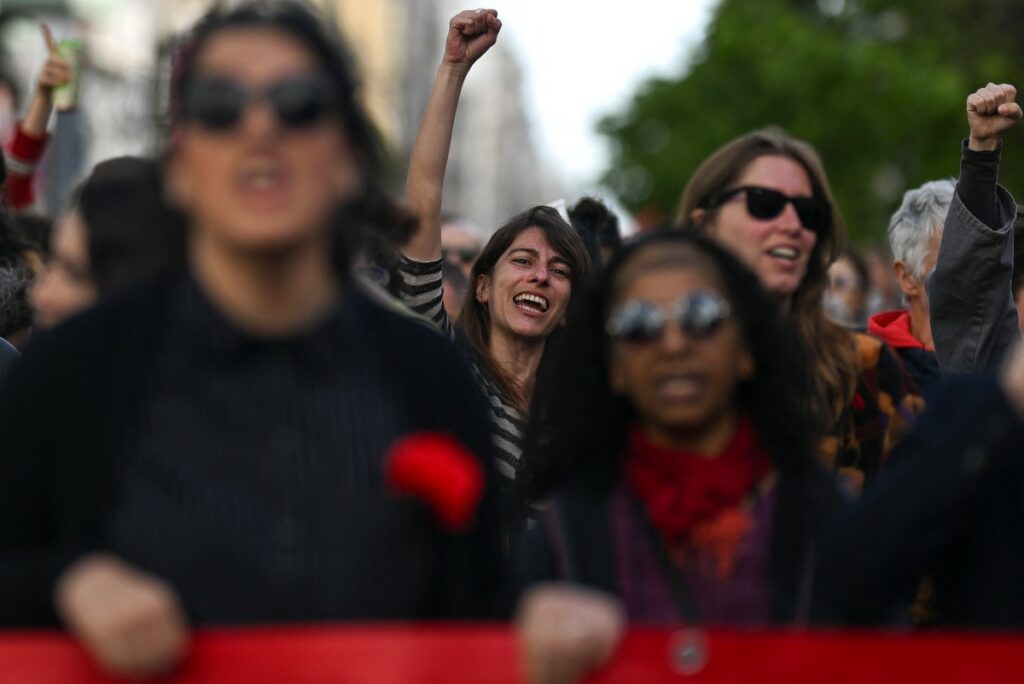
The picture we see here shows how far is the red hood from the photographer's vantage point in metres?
5.77

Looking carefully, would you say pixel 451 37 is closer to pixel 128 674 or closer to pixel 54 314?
pixel 54 314

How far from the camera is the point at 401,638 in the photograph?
2926 mm

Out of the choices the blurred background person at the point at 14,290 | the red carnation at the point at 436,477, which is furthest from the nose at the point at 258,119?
the blurred background person at the point at 14,290

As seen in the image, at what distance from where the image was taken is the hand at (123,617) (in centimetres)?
267

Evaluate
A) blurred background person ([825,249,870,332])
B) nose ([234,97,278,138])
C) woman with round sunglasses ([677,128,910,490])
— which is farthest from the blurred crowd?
blurred background person ([825,249,870,332])

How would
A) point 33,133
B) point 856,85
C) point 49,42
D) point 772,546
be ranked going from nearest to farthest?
point 772,546 → point 33,133 → point 49,42 → point 856,85

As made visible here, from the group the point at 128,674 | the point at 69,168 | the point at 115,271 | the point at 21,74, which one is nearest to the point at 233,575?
the point at 128,674

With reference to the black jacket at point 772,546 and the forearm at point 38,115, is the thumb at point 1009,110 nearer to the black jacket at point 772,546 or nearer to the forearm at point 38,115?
the black jacket at point 772,546

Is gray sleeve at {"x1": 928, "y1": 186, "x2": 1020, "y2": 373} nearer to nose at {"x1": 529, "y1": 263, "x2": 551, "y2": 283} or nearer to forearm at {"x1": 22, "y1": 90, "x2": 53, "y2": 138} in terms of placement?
nose at {"x1": 529, "y1": 263, "x2": 551, "y2": 283}

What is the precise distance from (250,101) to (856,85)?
89.2 feet

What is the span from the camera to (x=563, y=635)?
106 inches

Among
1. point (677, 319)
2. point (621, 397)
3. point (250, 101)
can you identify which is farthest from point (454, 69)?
point (250, 101)

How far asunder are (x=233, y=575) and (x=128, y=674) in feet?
0.71

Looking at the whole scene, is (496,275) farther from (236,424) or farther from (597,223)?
(236,424)
